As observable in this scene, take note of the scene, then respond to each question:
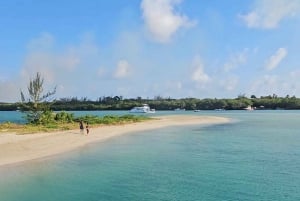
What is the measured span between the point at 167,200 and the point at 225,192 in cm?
293

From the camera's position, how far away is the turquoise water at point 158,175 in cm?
1778

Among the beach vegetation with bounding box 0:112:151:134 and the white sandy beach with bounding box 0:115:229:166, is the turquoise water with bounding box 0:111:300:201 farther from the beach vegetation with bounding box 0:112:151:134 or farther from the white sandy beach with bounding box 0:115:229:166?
the beach vegetation with bounding box 0:112:151:134

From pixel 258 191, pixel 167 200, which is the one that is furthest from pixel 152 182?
pixel 258 191

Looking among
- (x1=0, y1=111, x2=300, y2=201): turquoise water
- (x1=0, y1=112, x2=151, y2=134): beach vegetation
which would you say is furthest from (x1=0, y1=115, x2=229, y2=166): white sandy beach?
(x1=0, y1=112, x2=151, y2=134): beach vegetation

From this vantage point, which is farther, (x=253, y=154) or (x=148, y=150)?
(x=148, y=150)

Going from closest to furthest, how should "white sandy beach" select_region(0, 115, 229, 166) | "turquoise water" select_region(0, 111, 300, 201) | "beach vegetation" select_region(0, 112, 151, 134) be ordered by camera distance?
"turquoise water" select_region(0, 111, 300, 201) → "white sandy beach" select_region(0, 115, 229, 166) → "beach vegetation" select_region(0, 112, 151, 134)

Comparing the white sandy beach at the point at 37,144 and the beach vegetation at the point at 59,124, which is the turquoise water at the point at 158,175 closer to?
the white sandy beach at the point at 37,144

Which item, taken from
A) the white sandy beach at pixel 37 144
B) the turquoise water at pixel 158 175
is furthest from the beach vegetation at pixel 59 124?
the turquoise water at pixel 158 175

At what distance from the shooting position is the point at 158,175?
72.3 feet

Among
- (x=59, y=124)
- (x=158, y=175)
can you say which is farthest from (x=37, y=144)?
(x=59, y=124)

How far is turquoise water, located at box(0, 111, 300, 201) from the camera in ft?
58.3

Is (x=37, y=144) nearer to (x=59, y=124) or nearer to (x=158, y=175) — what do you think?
(x=158, y=175)

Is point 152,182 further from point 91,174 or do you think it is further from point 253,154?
point 253,154

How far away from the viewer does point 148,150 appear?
1310 inches
